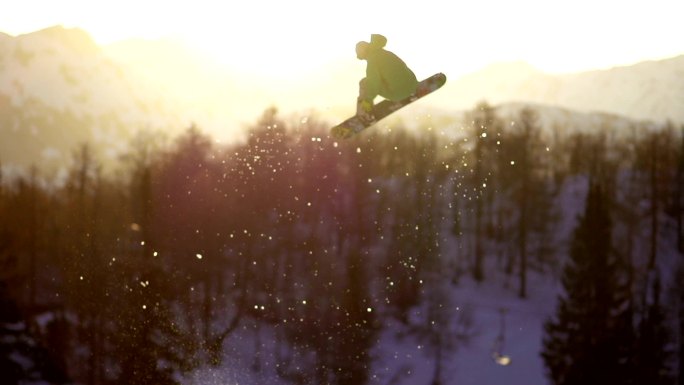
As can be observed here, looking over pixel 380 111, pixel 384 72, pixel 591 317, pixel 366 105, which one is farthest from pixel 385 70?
pixel 591 317

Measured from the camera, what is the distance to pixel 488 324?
60.9 meters

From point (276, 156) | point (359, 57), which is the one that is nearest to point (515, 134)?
point (276, 156)

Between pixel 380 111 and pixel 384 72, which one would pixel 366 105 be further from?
pixel 380 111

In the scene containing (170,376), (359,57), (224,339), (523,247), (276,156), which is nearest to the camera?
(359,57)

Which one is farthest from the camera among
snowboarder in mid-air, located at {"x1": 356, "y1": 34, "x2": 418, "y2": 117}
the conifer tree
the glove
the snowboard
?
the conifer tree

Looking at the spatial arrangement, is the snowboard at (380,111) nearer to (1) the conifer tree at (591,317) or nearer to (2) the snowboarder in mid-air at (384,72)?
(2) the snowboarder in mid-air at (384,72)

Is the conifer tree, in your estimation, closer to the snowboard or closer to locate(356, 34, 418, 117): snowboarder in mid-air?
the snowboard

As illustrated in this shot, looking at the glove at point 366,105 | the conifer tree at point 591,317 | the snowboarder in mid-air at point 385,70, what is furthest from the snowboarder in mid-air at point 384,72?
the conifer tree at point 591,317

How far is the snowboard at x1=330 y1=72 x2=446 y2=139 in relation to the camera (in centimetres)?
764

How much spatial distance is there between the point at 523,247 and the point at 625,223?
811cm

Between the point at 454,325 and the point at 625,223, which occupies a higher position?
the point at 625,223

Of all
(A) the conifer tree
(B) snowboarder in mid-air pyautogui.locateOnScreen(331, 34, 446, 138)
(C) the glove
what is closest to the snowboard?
(C) the glove

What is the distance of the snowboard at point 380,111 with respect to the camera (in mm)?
7641

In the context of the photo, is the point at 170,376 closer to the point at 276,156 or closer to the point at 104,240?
the point at 104,240
